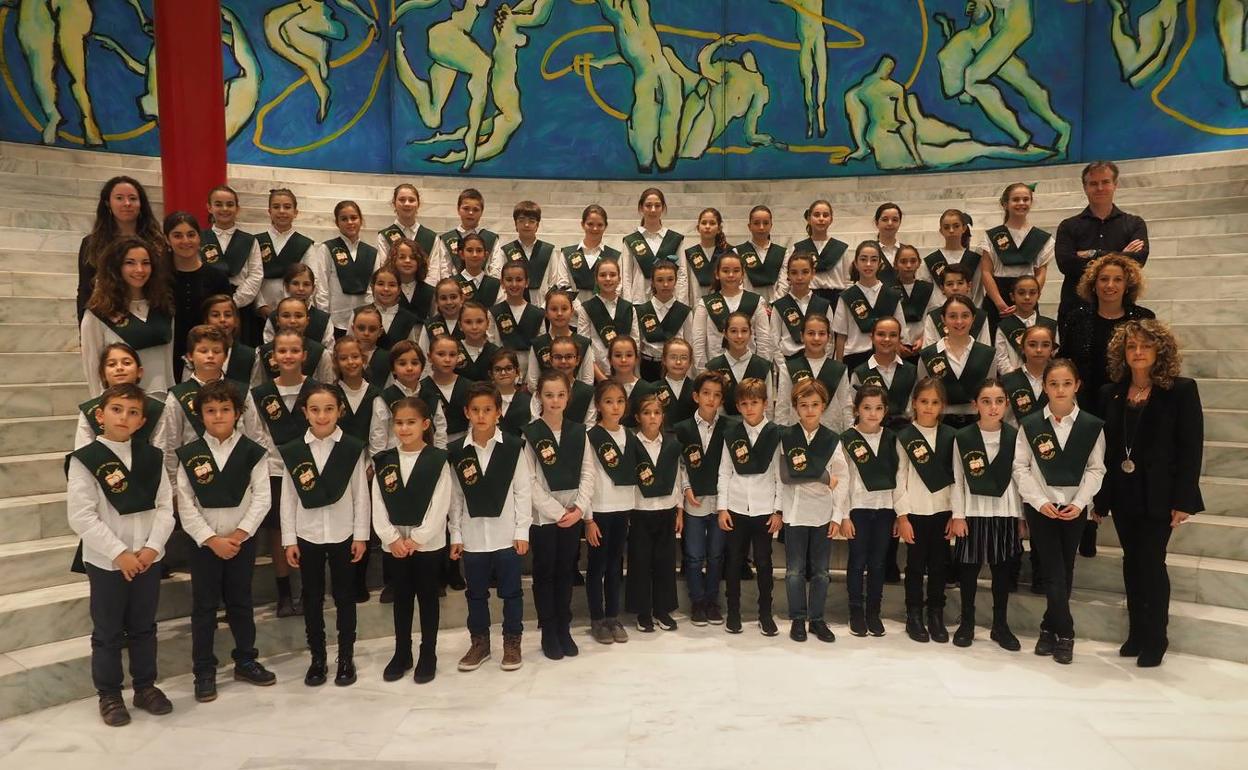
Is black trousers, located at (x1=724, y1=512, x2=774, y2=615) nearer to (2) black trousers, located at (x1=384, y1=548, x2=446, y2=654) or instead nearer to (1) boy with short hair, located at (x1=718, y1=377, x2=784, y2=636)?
(1) boy with short hair, located at (x1=718, y1=377, x2=784, y2=636)

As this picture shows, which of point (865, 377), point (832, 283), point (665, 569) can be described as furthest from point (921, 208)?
point (665, 569)

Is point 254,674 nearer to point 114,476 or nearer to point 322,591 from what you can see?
point 322,591

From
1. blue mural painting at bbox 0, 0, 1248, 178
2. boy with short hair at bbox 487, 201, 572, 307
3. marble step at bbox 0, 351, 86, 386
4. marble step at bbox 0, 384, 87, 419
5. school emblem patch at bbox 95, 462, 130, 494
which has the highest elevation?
blue mural painting at bbox 0, 0, 1248, 178

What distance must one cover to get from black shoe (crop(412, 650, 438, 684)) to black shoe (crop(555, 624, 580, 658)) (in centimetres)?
64

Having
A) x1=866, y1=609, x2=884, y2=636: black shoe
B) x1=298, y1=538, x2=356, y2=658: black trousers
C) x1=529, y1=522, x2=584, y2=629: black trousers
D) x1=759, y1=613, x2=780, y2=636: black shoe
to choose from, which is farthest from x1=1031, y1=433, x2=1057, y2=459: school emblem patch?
x1=298, y1=538, x2=356, y2=658: black trousers

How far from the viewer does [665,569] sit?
4781 millimetres

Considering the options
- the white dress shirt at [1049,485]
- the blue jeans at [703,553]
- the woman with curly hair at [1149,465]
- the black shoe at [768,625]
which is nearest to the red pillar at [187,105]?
the blue jeans at [703,553]

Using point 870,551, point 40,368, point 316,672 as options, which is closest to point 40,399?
point 40,368

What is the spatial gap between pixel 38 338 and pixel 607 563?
141 inches

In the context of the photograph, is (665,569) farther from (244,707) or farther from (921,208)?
(921,208)

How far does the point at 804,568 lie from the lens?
4703 millimetres

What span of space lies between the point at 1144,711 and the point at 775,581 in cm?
190

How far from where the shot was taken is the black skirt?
4.45 metres

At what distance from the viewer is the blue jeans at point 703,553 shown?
4793mm
